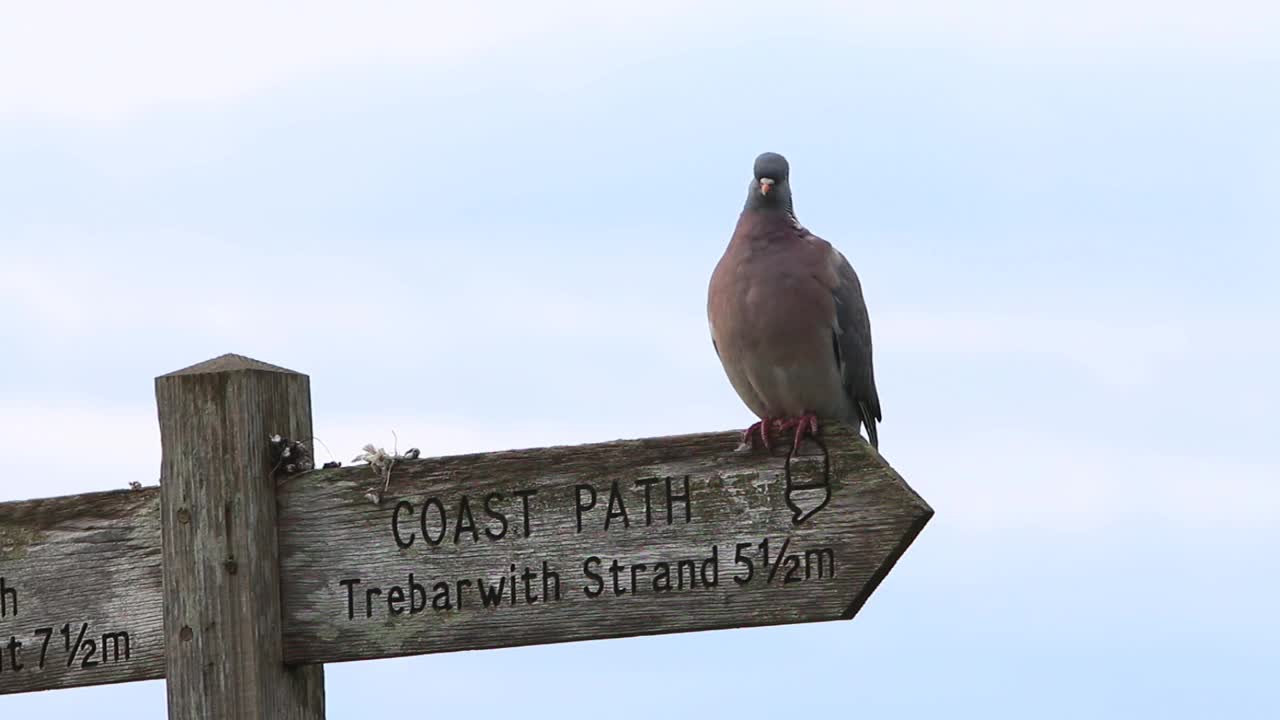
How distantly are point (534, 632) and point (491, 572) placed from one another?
0.51ft

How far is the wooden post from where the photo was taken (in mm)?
3406

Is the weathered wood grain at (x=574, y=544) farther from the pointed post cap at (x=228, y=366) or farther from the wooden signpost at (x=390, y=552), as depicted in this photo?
the pointed post cap at (x=228, y=366)

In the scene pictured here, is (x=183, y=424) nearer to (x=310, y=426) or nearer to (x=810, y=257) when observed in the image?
(x=310, y=426)

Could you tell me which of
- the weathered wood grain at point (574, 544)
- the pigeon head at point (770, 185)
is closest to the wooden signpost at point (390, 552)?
the weathered wood grain at point (574, 544)

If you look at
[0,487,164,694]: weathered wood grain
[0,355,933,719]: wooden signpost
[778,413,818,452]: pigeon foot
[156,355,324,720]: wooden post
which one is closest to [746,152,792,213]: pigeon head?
[778,413,818,452]: pigeon foot

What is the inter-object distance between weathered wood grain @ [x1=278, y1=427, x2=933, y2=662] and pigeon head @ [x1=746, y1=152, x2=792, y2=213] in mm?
1535

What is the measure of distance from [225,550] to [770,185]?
2.02 m

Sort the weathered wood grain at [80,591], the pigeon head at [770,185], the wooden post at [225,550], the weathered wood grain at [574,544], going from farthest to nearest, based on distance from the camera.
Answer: the pigeon head at [770,185] → the weathered wood grain at [80,591] → the wooden post at [225,550] → the weathered wood grain at [574,544]

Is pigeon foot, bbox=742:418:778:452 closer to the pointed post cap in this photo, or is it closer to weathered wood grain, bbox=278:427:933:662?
weathered wood grain, bbox=278:427:933:662

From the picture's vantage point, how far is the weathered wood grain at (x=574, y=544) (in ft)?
10.2

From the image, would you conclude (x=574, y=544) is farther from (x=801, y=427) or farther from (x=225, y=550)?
(x=225, y=550)

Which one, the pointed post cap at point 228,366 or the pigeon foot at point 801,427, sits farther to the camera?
the pointed post cap at point 228,366

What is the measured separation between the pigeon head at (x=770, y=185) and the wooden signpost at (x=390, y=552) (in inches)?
60.4

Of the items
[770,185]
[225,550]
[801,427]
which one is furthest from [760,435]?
[770,185]
